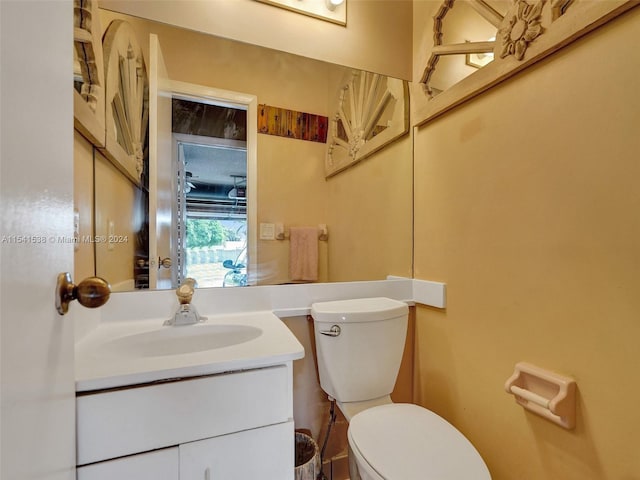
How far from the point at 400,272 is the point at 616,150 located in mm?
922

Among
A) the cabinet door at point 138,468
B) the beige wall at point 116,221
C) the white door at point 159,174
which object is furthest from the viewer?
the white door at point 159,174

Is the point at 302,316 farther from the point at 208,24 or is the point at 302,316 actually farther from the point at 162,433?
the point at 208,24

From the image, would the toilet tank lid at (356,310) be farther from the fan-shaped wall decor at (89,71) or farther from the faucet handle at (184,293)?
the fan-shaped wall decor at (89,71)

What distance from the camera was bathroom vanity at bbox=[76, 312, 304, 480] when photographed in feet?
2.07

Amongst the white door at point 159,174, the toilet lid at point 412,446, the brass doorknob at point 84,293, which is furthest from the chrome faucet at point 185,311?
the toilet lid at point 412,446

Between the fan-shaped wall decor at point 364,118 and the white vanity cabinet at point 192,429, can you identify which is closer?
the white vanity cabinet at point 192,429

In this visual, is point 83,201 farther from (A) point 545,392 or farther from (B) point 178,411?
(A) point 545,392

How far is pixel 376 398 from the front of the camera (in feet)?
3.96

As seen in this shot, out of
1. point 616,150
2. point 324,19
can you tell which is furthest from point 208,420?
point 324,19

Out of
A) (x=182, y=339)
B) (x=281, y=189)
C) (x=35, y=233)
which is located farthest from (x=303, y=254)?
(x=35, y=233)

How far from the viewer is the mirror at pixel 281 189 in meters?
1.05

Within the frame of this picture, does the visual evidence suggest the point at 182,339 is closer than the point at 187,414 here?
No

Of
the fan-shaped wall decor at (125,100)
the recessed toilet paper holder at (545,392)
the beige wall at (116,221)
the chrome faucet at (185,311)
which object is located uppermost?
the fan-shaped wall decor at (125,100)

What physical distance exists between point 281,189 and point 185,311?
653 mm
